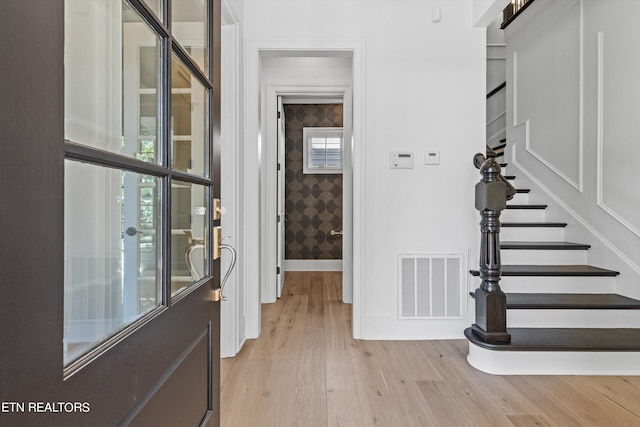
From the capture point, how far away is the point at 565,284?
2.65 meters

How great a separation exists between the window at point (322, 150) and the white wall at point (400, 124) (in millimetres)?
2692

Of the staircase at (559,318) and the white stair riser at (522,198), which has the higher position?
the white stair riser at (522,198)

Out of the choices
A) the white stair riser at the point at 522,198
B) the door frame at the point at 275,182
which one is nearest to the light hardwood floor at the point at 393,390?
the door frame at the point at 275,182

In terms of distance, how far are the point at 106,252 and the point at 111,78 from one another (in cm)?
39

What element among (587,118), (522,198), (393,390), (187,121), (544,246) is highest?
(587,118)

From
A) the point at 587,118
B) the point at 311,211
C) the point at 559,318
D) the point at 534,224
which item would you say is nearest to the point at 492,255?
the point at 559,318

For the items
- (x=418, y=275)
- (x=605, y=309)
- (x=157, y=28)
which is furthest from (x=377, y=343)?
(x=157, y=28)

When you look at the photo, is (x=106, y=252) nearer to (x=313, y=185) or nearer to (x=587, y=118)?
(x=587, y=118)

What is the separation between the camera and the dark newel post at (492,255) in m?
2.18

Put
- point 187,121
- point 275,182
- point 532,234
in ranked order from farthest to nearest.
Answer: point 275,182 < point 532,234 < point 187,121

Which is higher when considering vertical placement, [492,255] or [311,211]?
[311,211]

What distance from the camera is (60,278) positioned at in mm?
506

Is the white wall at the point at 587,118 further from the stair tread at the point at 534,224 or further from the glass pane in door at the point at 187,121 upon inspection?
the glass pane in door at the point at 187,121

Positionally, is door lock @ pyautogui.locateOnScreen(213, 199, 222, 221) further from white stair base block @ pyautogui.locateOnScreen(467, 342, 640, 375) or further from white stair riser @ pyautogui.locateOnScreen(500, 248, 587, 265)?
white stair riser @ pyautogui.locateOnScreen(500, 248, 587, 265)
